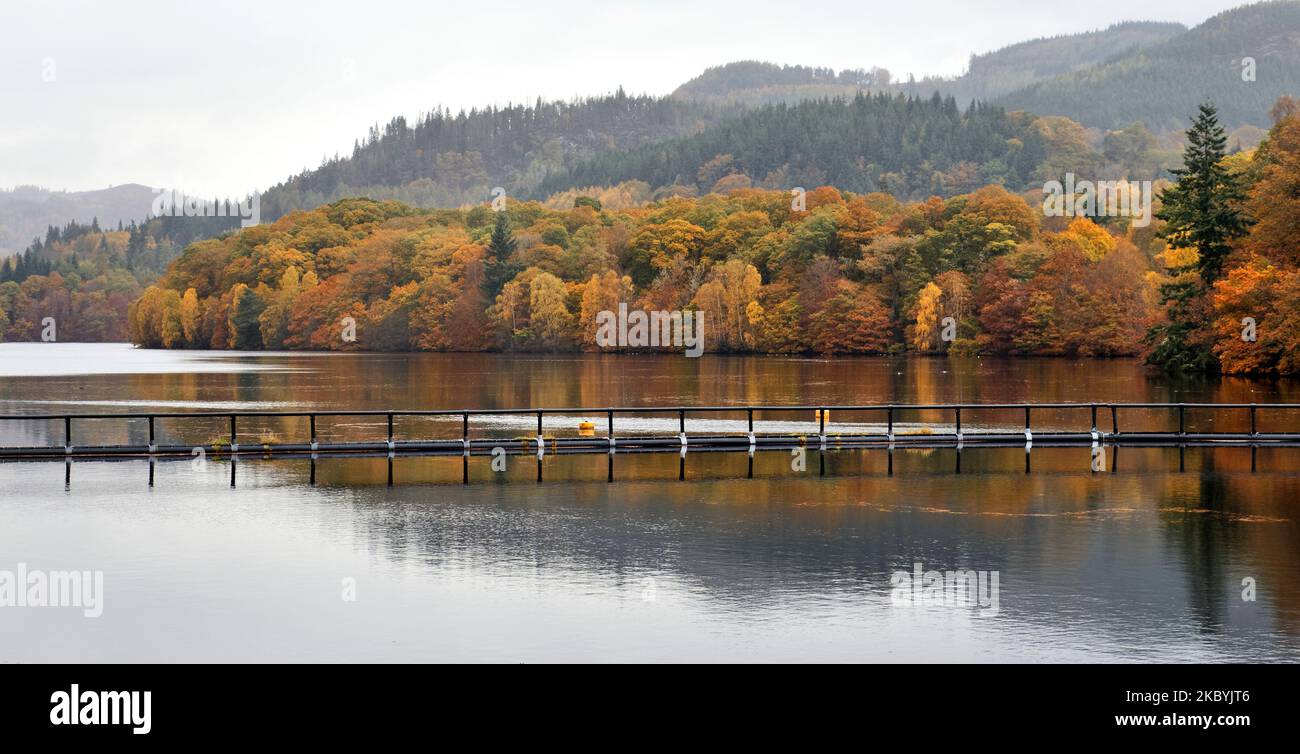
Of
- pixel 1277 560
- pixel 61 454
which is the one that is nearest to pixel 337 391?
pixel 61 454

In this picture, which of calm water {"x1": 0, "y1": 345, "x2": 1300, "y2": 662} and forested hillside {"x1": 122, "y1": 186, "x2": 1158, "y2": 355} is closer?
calm water {"x1": 0, "y1": 345, "x2": 1300, "y2": 662}

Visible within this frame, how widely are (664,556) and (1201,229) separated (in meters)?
81.8

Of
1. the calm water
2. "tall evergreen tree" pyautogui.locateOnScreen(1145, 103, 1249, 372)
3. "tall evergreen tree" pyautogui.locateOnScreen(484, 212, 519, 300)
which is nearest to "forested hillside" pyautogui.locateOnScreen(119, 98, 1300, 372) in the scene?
"tall evergreen tree" pyautogui.locateOnScreen(1145, 103, 1249, 372)

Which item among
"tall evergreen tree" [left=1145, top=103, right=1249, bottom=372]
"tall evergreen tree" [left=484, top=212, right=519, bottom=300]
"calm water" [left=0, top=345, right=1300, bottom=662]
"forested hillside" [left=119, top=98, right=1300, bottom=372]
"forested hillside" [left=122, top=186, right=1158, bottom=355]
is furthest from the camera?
"tall evergreen tree" [left=484, top=212, right=519, bottom=300]

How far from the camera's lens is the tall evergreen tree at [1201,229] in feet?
311

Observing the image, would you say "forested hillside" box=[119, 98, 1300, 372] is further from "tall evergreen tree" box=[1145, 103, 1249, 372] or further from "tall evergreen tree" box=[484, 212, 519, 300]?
"tall evergreen tree" box=[484, 212, 519, 300]

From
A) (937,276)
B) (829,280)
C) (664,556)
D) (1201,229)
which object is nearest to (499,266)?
(829,280)

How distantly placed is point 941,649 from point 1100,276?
419ft

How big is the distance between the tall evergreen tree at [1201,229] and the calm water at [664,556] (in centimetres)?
5785

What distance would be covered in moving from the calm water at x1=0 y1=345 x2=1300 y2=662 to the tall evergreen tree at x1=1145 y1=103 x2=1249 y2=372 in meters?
57.8

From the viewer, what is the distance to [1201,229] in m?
94.9

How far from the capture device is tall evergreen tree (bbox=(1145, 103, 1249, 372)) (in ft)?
311

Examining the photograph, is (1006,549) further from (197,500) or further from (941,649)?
(197,500)

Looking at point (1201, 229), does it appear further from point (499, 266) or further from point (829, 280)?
point (499, 266)
